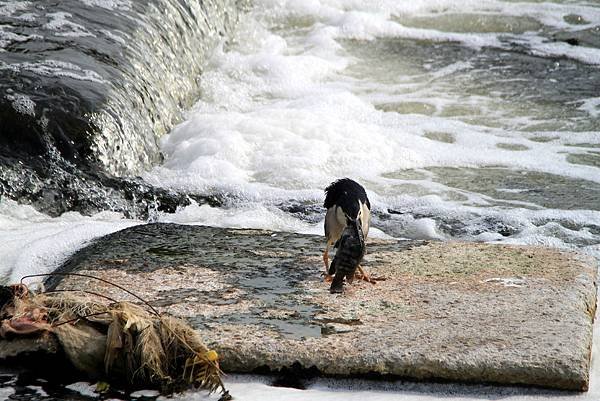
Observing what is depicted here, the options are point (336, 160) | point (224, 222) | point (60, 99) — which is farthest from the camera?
point (336, 160)

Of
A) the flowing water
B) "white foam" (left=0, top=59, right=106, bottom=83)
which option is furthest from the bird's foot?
"white foam" (left=0, top=59, right=106, bottom=83)

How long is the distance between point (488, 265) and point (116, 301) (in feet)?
5.83

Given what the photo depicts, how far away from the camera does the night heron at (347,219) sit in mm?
4238

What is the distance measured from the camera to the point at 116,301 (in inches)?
159

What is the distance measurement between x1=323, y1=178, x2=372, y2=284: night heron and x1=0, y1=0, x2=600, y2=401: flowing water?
0.78 meters

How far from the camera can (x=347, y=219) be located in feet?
14.4

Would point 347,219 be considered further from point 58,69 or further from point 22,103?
point 58,69

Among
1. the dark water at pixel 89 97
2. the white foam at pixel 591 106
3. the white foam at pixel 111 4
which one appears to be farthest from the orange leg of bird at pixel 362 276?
the white foam at pixel 591 106

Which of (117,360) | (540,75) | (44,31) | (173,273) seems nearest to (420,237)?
(173,273)

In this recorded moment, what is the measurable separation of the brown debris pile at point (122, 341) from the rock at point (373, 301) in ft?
0.61

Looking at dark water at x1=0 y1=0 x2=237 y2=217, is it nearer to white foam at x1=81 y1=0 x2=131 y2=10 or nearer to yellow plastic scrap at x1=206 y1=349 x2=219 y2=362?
white foam at x1=81 y1=0 x2=131 y2=10

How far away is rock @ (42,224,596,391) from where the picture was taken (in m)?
3.68

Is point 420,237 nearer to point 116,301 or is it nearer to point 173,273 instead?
point 173,273

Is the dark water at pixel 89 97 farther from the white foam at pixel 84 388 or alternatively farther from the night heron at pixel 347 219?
the white foam at pixel 84 388
